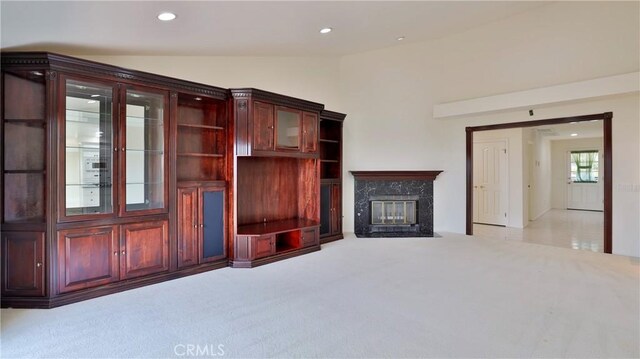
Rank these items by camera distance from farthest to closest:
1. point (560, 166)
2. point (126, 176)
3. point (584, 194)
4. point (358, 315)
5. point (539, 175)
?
point (560, 166) → point (584, 194) → point (539, 175) → point (126, 176) → point (358, 315)

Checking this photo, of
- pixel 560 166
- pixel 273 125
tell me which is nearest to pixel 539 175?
pixel 560 166

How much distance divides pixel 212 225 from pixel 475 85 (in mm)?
4999

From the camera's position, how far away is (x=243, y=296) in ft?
10.7

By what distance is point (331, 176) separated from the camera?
6.28m

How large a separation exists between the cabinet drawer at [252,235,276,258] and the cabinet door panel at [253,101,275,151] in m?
1.16

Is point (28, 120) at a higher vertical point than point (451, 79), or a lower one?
lower

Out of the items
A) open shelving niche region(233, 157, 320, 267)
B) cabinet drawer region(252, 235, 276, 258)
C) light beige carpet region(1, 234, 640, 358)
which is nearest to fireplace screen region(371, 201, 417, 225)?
open shelving niche region(233, 157, 320, 267)

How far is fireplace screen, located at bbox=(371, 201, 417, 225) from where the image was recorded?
6.66 meters

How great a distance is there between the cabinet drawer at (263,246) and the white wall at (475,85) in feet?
8.22

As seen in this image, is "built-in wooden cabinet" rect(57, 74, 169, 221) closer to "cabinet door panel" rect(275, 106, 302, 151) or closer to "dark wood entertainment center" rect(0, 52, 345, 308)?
"dark wood entertainment center" rect(0, 52, 345, 308)

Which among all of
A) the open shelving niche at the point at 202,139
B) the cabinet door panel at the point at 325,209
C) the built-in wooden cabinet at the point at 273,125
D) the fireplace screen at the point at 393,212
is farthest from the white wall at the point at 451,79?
the built-in wooden cabinet at the point at 273,125

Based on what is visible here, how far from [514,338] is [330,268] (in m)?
2.16

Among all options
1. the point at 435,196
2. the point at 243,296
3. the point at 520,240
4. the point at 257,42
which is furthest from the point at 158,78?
the point at 520,240

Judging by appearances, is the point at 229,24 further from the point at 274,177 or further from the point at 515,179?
the point at 515,179
